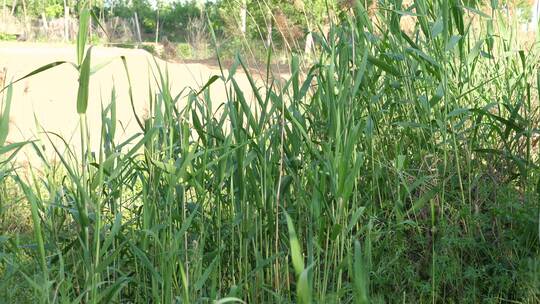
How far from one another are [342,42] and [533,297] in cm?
104

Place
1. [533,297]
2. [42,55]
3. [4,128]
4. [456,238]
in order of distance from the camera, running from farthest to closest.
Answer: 1. [42,55]
2. [456,238]
3. [533,297]
4. [4,128]

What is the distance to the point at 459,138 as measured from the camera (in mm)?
2551

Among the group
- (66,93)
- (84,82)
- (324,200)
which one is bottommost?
(66,93)

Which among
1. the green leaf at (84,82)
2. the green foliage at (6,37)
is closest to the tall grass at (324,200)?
the green leaf at (84,82)

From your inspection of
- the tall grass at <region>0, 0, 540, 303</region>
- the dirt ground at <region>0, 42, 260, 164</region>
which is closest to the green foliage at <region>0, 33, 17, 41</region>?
the dirt ground at <region>0, 42, 260, 164</region>

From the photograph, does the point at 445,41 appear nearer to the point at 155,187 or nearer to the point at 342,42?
the point at 342,42

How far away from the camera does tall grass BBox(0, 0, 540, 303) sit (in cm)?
214

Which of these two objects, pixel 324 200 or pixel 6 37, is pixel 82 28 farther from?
pixel 6 37

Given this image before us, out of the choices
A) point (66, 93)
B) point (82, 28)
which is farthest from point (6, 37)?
point (82, 28)

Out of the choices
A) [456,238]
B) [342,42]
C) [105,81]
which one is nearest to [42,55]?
[105,81]

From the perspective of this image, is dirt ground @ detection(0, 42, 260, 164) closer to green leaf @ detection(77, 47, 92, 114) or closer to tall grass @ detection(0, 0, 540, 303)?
tall grass @ detection(0, 0, 540, 303)

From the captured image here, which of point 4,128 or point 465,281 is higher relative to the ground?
point 4,128

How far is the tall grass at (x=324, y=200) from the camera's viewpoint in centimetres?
214

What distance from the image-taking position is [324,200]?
2.13 m
